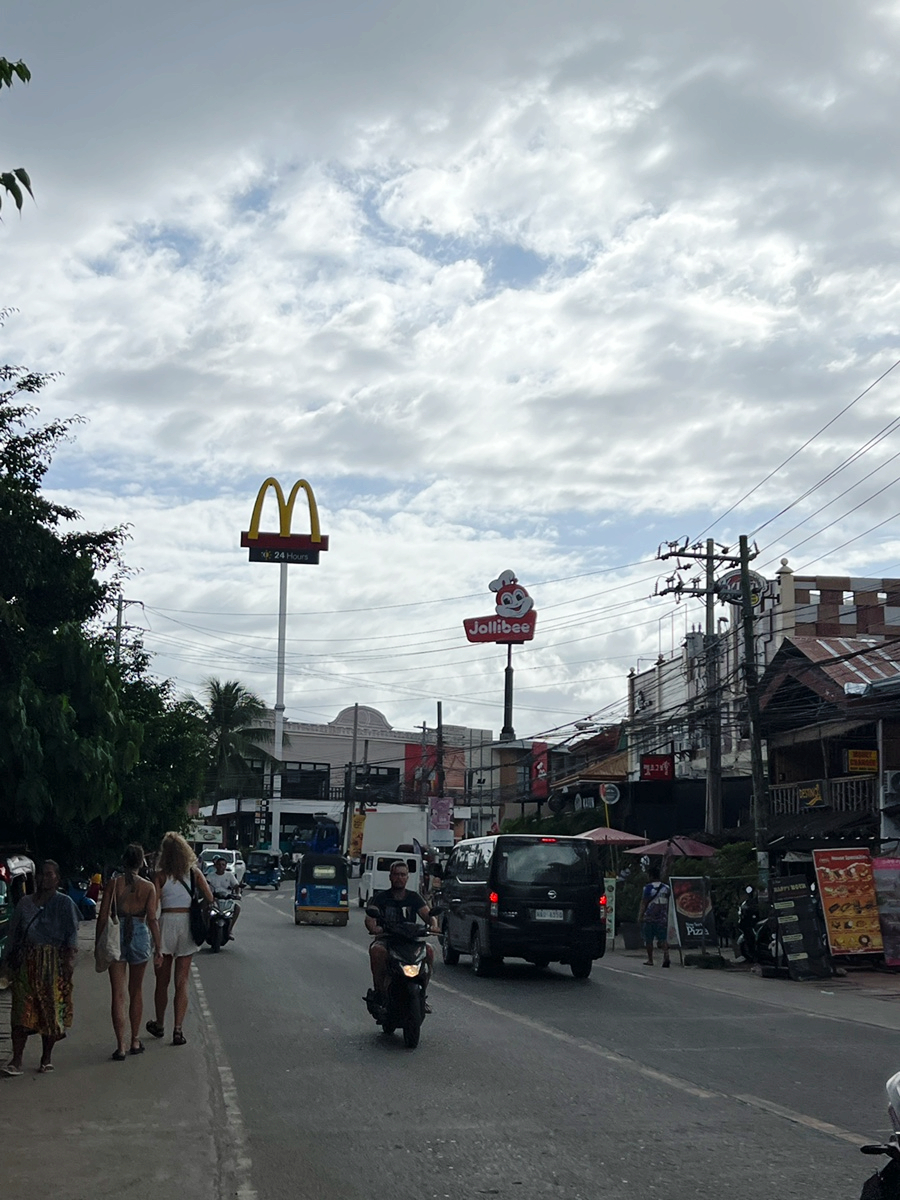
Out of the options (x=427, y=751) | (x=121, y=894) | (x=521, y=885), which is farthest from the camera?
(x=427, y=751)

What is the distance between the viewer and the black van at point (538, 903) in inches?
748

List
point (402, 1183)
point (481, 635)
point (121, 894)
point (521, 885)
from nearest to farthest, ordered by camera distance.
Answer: point (402, 1183) < point (121, 894) < point (521, 885) < point (481, 635)

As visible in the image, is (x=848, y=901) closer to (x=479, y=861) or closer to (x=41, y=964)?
(x=479, y=861)

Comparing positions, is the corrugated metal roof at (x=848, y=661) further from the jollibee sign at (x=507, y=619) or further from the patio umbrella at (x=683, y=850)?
the jollibee sign at (x=507, y=619)

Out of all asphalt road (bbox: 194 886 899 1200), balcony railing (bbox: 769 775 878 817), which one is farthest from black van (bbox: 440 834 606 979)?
balcony railing (bbox: 769 775 878 817)

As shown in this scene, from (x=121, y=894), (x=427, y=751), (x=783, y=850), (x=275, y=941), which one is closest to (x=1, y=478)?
(x=121, y=894)

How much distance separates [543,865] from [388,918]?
25.0 feet

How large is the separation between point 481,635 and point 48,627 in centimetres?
6235

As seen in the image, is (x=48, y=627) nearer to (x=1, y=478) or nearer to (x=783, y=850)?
(x=1, y=478)

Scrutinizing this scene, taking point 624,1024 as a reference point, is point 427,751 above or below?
above

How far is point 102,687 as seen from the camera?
49.7 ft

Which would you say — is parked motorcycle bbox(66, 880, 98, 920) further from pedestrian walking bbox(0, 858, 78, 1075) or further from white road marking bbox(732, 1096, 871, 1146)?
white road marking bbox(732, 1096, 871, 1146)

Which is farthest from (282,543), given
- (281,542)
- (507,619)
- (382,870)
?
(382,870)

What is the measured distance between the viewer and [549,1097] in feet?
29.9
